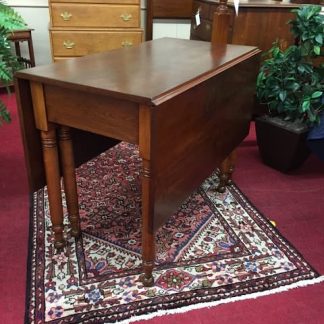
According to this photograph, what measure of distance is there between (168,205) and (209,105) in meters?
0.40

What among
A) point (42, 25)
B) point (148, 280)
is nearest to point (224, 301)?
point (148, 280)

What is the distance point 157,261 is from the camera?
4.86ft

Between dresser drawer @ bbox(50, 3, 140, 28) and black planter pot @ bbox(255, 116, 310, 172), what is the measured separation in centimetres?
159

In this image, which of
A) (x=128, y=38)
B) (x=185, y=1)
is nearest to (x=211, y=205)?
(x=128, y=38)

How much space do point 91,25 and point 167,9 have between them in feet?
2.68

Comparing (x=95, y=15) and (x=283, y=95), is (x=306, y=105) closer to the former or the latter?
(x=283, y=95)

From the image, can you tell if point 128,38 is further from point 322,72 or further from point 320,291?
point 320,291

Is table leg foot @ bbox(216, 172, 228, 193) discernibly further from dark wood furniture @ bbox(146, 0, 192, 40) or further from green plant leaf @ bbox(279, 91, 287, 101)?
dark wood furniture @ bbox(146, 0, 192, 40)

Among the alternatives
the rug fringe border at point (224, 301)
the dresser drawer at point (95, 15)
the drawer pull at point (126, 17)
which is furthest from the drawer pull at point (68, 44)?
the rug fringe border at point (224, 301)

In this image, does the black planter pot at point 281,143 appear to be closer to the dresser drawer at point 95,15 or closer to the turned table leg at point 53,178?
the turned table leg at point 53,178

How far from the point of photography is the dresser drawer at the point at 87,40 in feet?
9.84

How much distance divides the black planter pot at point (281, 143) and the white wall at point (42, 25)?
1901 millimetres

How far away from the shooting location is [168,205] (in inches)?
47.4

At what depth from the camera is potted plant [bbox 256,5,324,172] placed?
6.53 ft
